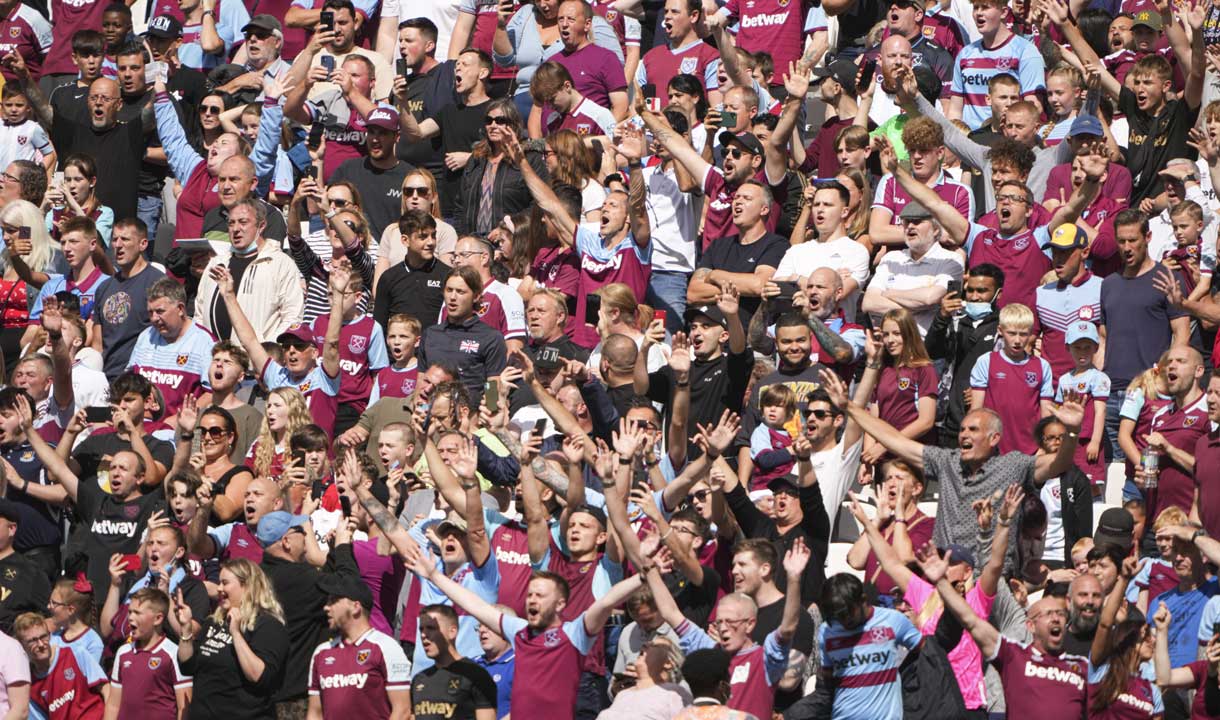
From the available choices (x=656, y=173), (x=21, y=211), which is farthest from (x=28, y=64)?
(x=656, y=173)

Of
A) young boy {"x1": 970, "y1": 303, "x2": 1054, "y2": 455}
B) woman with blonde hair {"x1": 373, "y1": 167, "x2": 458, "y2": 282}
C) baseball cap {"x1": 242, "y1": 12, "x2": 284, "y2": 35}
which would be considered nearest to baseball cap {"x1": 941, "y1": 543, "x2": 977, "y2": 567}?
young boy {"x1": 970, "y1": 303, "x2": 1054, "y2": 455}

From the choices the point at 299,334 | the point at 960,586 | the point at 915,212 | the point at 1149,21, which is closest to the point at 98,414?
the point at 299,334

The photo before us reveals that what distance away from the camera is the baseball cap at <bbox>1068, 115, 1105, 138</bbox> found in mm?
16172

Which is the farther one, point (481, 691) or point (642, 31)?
point (642, 31)

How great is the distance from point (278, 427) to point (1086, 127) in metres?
5.54

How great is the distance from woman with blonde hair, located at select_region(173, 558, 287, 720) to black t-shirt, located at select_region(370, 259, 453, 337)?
316 cm

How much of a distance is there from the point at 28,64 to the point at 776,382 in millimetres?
9122

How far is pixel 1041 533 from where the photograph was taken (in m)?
13.4

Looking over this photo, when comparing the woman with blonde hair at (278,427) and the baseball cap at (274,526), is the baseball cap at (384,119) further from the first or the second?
the baseball cap at (274,526)

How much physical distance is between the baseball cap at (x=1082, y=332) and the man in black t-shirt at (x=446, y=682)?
161 inches

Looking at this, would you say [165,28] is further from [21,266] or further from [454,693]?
[454,693]

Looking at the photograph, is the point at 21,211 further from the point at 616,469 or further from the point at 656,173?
the point at 616,469

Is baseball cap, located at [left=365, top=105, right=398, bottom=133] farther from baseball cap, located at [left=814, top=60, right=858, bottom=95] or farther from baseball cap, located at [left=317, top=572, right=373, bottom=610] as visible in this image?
baseball cap, located at [left=317, top=572, right=373, bottom=610]

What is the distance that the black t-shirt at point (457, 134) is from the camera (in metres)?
18.1
